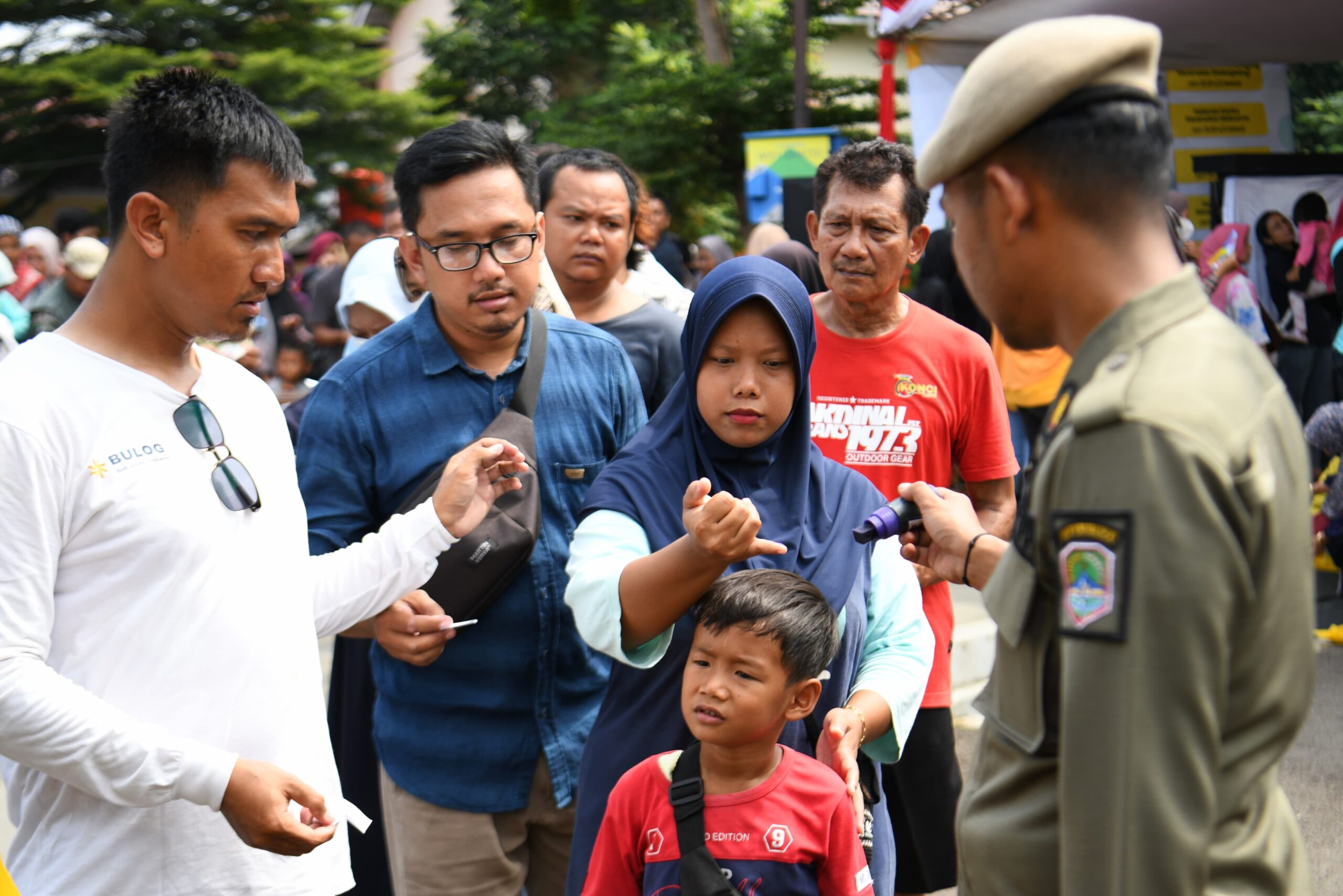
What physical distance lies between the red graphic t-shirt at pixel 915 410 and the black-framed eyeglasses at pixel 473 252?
1098 mm

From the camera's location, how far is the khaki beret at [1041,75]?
A: 4.64 ft

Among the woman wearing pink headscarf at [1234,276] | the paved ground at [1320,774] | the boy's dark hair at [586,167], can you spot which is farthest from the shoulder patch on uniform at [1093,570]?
the woman wearing pink headscarf at [1234,276]

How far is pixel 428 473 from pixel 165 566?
88cm

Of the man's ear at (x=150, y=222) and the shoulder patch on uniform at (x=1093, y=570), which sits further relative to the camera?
the man's ear at (x=150, y=222)

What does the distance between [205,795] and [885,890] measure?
53.5 inches

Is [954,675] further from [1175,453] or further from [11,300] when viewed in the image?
[11,300]

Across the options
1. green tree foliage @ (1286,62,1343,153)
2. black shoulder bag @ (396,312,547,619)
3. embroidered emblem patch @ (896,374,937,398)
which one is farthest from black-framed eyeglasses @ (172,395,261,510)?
green tree foliage @ (1286,62,1343,153)

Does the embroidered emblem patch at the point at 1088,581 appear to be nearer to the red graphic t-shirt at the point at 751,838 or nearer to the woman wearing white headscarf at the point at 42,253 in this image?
the red graphic t-shirt at the point at 751,838

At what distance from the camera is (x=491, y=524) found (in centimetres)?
273

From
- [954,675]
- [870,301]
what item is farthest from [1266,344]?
[870,301]

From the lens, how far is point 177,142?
2100 mm

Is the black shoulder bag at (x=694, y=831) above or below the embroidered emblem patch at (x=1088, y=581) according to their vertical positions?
below

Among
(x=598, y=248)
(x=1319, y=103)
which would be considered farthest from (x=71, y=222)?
(x=1319, y=103)

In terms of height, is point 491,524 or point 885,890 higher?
point 491,524
